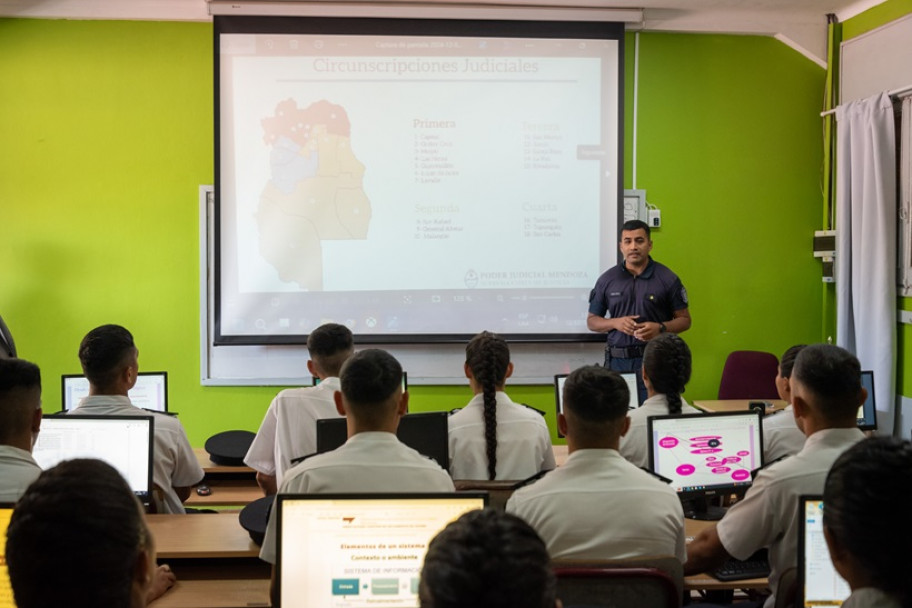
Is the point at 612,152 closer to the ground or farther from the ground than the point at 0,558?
farther from the ground

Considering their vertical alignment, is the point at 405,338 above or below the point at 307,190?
below

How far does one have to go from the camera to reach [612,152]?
541 centimetres

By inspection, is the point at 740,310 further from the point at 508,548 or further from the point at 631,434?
the point at 508,548

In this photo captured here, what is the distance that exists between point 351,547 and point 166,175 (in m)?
4.33

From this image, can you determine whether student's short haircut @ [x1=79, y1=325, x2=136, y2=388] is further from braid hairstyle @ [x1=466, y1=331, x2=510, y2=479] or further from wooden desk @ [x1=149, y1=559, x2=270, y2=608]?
braid hairstyle @ [x1=466, y1=331, x2=510, y2=479]

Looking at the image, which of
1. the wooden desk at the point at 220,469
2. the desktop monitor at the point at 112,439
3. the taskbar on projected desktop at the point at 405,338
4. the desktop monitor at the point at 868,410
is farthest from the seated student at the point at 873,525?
the taskbar on projected desktop at the point at 405,338

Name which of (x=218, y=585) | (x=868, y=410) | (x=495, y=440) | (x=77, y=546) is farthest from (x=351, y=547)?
(x=868, y=410)

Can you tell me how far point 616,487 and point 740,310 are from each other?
13.7 ft

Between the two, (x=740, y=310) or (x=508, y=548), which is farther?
(x=740, y=310)

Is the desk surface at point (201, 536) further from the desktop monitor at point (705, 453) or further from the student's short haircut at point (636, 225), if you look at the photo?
the student's short haircut at point (636, 225)

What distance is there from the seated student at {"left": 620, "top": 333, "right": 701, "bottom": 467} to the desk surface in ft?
4.68

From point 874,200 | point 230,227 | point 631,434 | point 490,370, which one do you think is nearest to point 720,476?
point 631,434

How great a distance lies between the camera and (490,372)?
10.00 ft

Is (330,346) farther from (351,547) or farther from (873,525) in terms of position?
(873,525)
